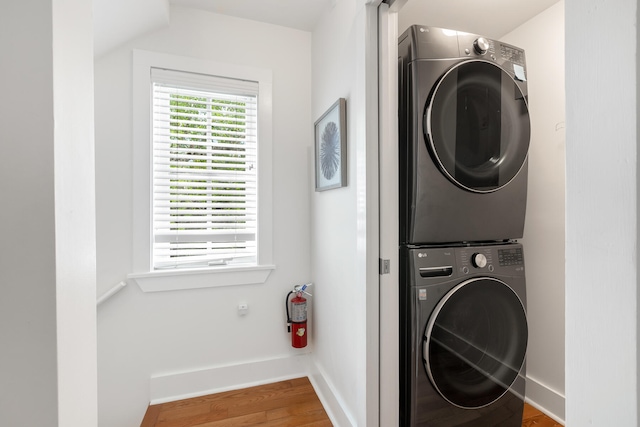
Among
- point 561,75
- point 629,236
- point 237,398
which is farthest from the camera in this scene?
point 237,398

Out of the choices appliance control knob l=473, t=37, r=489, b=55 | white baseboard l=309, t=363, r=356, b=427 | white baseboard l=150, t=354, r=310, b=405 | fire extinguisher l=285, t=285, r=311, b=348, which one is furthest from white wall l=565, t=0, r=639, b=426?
white baseboard l=150, t=354, r=310, b=405

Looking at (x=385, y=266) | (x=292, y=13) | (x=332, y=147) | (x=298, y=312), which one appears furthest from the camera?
(x=298, y=312)

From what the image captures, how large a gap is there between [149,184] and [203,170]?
1.10 feet

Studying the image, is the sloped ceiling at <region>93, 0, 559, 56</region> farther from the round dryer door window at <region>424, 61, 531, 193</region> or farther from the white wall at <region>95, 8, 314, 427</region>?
the round dryer door window at <region>424, 61, 531, 193</region>

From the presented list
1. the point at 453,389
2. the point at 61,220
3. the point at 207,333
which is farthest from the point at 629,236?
the point at 207,333

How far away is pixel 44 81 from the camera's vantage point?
447 millimetres

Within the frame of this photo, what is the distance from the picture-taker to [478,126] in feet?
4.36

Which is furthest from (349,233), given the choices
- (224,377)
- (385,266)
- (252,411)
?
(224,377)

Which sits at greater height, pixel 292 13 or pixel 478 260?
pixel 292 13

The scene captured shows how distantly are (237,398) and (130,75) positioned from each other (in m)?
2.16

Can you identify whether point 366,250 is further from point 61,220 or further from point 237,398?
point 237,398

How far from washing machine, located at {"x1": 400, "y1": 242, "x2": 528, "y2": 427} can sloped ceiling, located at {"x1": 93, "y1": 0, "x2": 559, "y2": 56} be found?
142 cm

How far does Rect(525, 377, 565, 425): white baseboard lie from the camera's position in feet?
5.27

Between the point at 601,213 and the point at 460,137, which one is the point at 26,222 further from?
the point at 460,137
